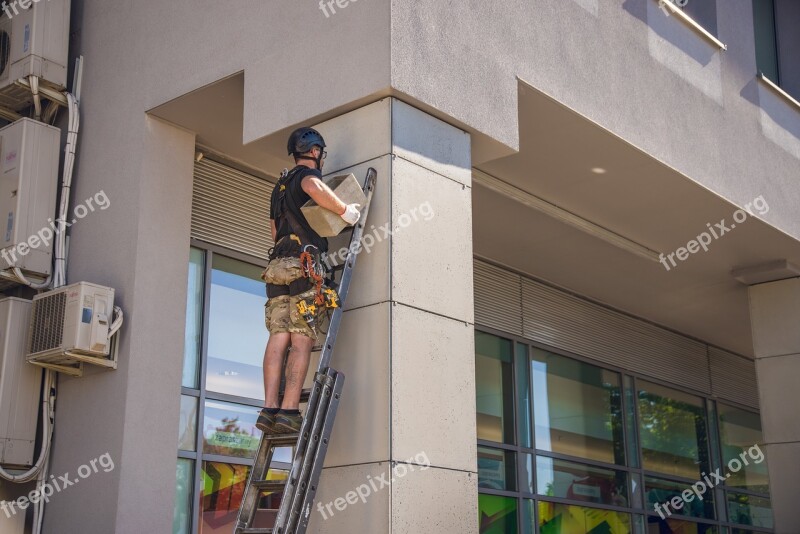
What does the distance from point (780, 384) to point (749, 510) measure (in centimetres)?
550

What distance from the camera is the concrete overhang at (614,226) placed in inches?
339

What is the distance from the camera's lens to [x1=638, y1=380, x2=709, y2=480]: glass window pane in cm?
1405

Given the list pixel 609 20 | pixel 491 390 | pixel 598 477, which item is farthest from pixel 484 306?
pixel 609 20

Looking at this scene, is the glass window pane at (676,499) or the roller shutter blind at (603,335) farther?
the glass window pane at (676,499)

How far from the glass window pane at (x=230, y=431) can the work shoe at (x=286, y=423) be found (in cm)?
283

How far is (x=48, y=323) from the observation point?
7.28 meters

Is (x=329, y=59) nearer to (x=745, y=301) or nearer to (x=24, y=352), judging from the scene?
(x=24, y=352)

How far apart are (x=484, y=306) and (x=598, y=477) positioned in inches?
116
